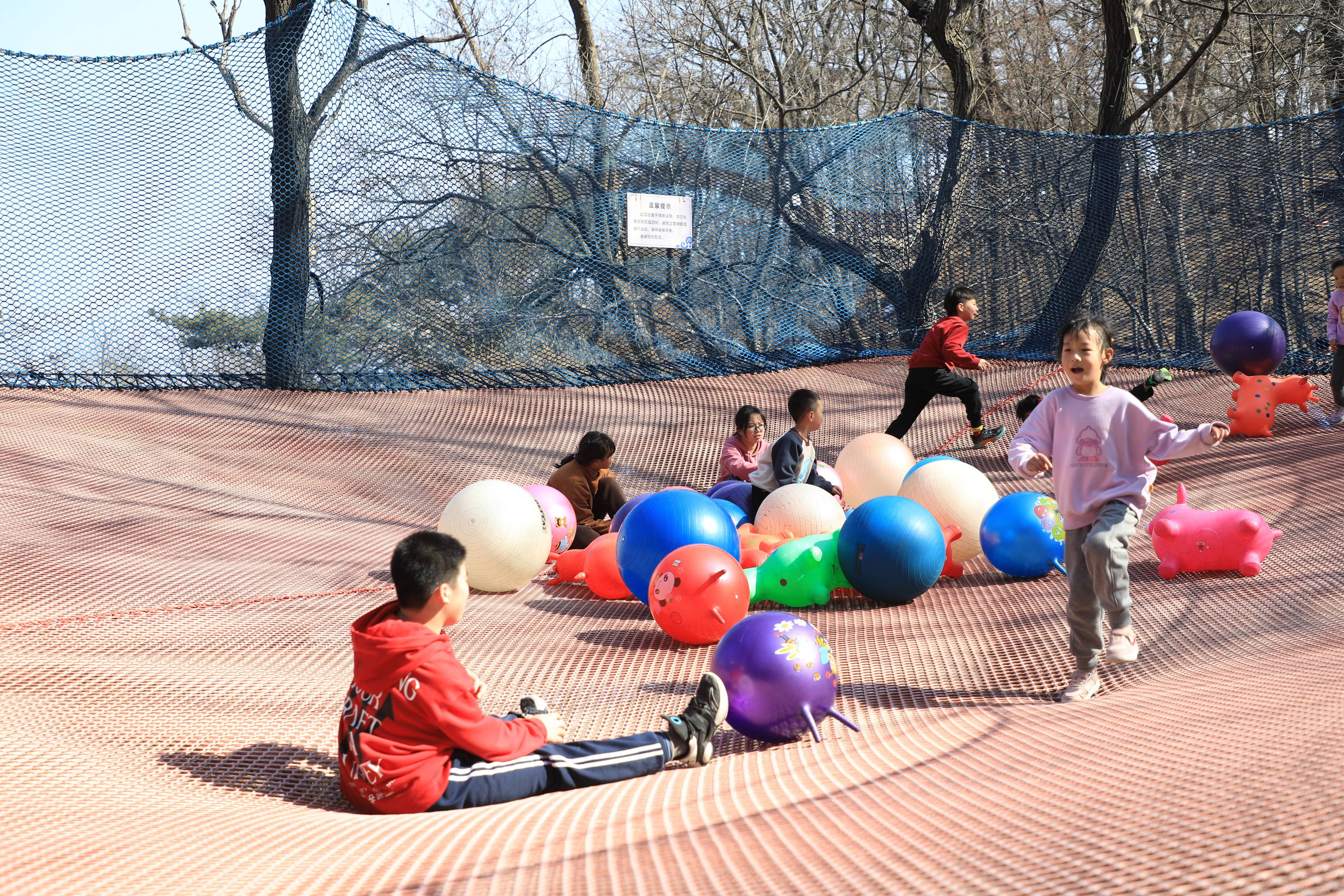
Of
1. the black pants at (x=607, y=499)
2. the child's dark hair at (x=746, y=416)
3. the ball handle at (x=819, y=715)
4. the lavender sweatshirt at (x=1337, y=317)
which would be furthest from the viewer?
the lavender sweatshirt at (x=1337, y=317)

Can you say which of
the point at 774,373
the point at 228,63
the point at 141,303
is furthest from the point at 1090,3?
the point at 141,303

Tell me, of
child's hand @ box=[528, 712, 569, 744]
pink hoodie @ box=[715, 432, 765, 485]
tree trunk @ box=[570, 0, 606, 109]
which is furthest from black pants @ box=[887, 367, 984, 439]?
tree trunk @ box=[570, 0, 606, 109]

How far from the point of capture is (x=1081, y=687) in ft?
14.6

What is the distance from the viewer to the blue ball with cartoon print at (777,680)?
4027 mm

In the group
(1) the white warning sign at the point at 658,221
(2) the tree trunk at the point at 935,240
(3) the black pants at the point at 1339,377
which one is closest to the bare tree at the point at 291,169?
(1) the white warning sign at the point at 658,221

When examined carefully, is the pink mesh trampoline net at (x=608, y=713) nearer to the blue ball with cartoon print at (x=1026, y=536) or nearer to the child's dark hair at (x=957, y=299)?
the blue ball with cartoon print at (x=1026, y=536)

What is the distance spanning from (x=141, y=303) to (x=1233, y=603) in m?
9.57

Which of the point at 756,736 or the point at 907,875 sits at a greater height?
the point at 907,875

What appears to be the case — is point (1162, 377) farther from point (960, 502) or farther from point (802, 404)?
point (960, 502)

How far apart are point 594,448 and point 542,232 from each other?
4.77m

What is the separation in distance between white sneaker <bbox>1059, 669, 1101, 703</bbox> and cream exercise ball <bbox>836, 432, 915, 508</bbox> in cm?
344

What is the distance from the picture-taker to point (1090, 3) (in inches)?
850

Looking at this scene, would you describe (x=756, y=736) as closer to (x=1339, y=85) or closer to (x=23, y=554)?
(x=23, y=554)

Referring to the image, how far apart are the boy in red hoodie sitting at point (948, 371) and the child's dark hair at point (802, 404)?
261cm
